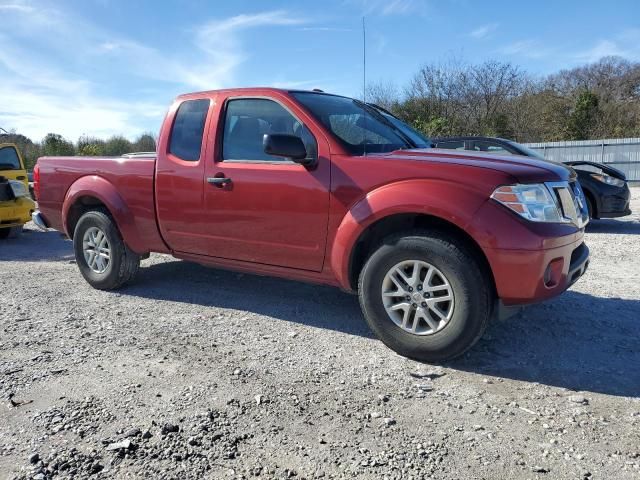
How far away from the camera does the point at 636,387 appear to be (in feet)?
10.6

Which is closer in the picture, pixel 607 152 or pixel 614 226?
pixel 614 226

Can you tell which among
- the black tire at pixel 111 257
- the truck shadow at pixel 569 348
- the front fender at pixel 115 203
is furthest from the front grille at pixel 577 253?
the black tire at pixel 111 257

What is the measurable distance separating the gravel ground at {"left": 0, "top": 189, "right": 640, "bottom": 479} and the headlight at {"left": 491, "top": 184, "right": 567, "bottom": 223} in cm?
101

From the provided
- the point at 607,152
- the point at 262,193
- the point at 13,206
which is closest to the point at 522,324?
the point at 262,193

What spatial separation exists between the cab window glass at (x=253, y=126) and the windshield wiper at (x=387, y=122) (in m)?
0.93

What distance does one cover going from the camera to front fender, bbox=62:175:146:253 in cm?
521

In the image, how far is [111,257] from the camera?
541 cm

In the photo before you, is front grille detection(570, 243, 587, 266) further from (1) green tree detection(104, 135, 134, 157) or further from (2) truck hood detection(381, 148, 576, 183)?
(1) green tree detection(104, 135, 134, 157)

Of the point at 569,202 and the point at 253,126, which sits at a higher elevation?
the point at 253,126

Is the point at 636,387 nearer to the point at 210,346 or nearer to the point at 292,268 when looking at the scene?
the point at 292,268

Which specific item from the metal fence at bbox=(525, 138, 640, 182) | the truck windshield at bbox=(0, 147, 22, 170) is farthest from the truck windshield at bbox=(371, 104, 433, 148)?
the metal fence at bbox=(525, 138, 640, 182)

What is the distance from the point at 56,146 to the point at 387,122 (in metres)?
26.6

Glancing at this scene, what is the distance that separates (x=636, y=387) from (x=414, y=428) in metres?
1.48

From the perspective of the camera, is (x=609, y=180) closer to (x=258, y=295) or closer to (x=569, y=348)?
(x=569, y=348)
